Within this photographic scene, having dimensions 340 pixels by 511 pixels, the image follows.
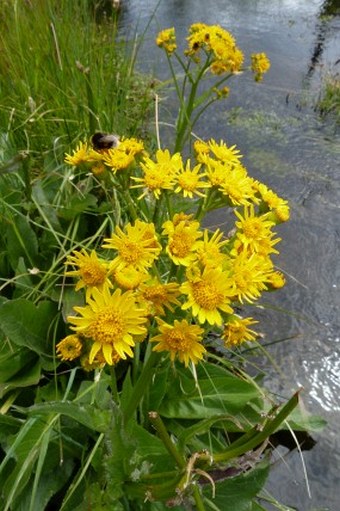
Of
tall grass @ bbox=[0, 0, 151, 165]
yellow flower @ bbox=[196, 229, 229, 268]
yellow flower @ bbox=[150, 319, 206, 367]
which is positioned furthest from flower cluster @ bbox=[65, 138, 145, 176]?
tall grass @ bbox=[0, 0, 151, 165]

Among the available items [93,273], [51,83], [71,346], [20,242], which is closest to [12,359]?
[20,242]

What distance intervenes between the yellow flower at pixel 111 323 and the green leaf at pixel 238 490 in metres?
0.47

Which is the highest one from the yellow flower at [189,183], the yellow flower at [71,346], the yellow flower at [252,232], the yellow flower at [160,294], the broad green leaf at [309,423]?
the yellow flower at [189,183]

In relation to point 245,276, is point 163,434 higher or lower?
lower

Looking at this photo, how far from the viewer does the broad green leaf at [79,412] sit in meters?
1.10

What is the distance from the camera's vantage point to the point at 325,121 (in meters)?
3.75

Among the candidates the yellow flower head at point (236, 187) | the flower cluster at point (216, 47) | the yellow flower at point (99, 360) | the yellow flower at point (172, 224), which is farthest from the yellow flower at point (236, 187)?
the flower cluster at point (216, 47)

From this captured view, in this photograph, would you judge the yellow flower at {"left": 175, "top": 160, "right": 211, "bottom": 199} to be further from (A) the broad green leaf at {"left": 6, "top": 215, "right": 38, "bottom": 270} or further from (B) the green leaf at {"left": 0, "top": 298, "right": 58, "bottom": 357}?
(A) the broad green leaf at {"left": 6, "top": 215, "right": 38, "bottom": 270}

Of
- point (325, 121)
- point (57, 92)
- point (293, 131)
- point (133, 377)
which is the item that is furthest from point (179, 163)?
point (325, 121)

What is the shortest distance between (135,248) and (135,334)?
0.17 metres

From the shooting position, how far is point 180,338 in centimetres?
99

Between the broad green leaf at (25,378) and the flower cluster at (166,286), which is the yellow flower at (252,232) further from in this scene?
the broad green leaf at (25,378)

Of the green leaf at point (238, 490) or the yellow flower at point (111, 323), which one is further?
the green leaf at point (238, 490)

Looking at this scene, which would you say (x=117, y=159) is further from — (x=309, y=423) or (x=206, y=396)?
(x=309, y=423)
